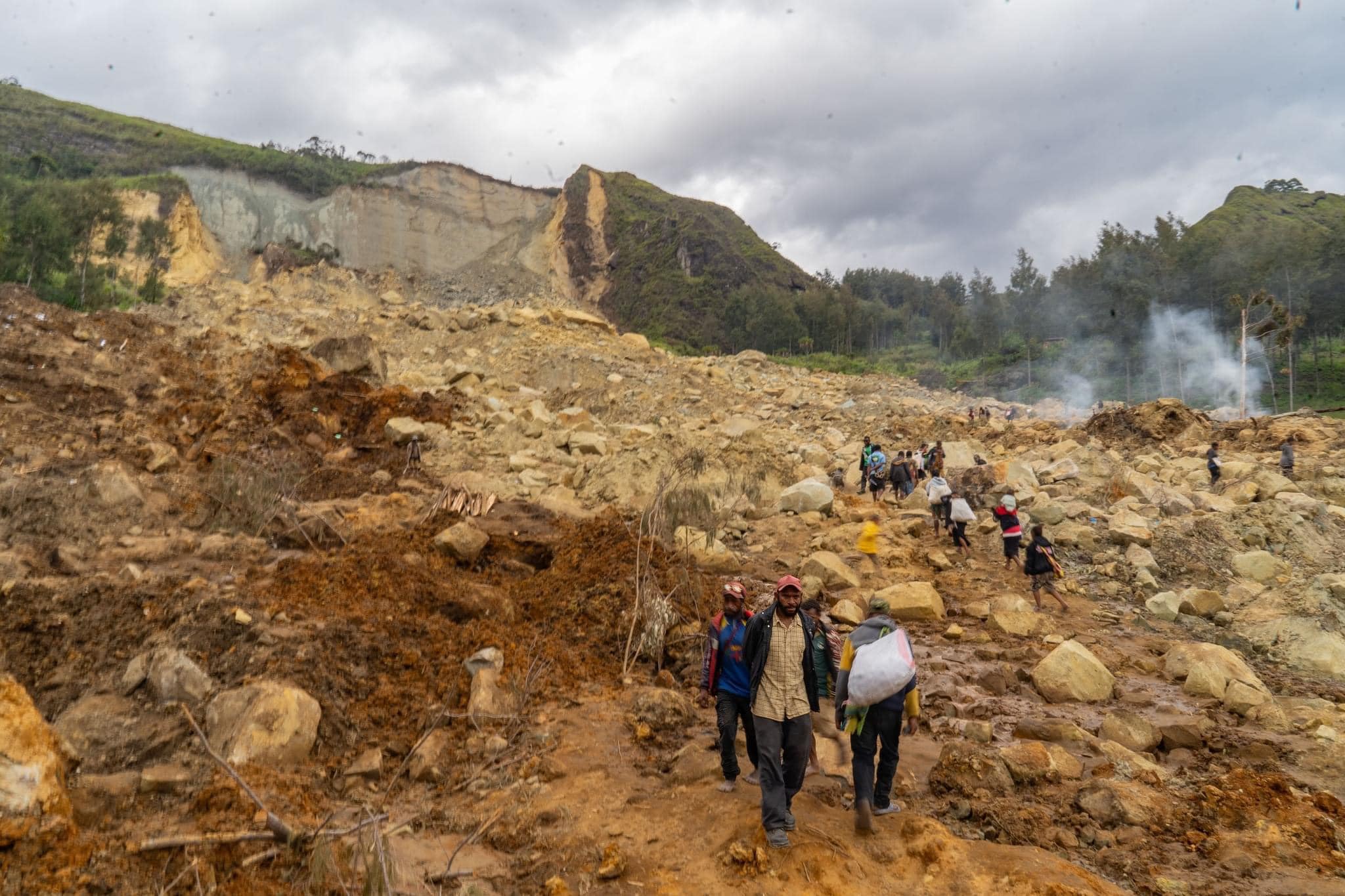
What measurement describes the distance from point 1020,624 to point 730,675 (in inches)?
167

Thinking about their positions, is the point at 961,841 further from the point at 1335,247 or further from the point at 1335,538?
the point at 1335,247

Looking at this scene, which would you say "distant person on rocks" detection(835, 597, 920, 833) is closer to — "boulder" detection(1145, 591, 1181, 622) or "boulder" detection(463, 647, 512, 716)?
"boulder" detection(463, 647, 512, 716)

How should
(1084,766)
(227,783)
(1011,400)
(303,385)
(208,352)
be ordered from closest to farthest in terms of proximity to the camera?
(227,783), (1084,766), (303,385), (208,352), (1011,400)

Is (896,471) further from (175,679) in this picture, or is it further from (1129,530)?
(175,679)

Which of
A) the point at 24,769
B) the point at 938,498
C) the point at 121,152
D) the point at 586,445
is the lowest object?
the point at 24,769

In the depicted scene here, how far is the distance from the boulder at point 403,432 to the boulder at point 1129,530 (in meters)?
10.2

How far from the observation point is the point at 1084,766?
4066 mm

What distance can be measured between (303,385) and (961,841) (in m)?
13.7

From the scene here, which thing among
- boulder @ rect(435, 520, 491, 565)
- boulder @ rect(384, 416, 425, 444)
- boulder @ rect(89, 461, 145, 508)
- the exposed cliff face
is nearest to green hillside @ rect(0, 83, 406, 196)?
the exposed cliff face

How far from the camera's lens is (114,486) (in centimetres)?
765

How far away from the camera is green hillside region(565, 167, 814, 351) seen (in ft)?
149

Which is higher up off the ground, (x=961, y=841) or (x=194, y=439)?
(x=194, y=439)

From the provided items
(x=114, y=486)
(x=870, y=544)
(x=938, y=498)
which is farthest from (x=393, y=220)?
(x=870, y=544)

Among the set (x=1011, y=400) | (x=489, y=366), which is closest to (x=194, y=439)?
(x=489, y=366)
